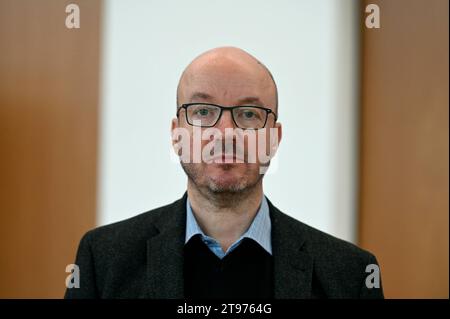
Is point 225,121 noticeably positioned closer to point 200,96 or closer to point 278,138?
point 200,96

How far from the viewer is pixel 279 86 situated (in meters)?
1.15

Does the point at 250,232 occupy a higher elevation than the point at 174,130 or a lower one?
lower

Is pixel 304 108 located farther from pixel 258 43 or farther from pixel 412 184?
pixel 412 184

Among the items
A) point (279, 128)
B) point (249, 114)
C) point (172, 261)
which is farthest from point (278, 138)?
point (172, 261)

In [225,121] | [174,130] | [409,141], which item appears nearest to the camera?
[225,121]

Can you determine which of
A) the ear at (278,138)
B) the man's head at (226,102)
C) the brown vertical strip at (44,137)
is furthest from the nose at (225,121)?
the brown vertical strip at (44,137)

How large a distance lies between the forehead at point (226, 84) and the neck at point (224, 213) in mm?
183

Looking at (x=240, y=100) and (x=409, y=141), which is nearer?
(x=240, y=100)

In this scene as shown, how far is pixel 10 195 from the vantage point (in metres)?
1.20

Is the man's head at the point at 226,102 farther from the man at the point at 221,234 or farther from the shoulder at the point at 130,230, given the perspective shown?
the shoulder at the point at 130,230

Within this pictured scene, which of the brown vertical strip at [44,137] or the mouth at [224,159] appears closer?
the mouth at [224,159]

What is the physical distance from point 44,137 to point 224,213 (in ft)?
1.53

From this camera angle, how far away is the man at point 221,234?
3.33 ft
